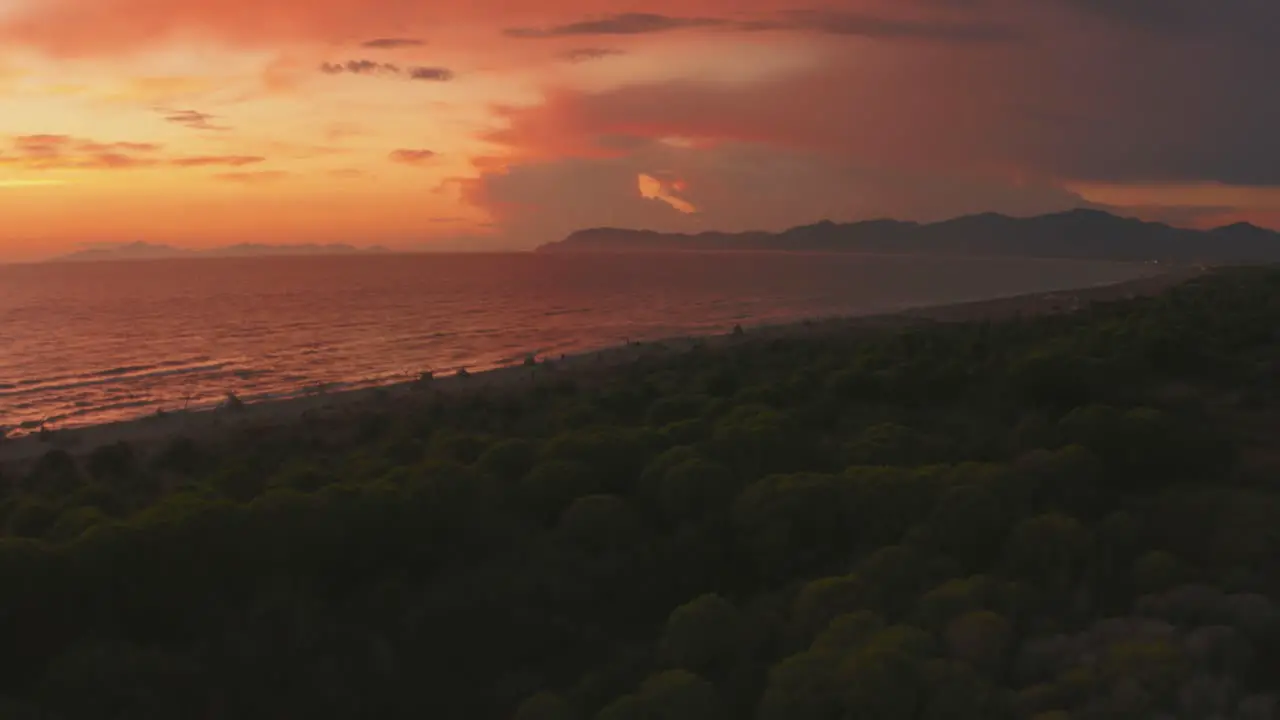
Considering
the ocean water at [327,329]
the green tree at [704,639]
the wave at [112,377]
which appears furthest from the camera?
the wave at [112,377]

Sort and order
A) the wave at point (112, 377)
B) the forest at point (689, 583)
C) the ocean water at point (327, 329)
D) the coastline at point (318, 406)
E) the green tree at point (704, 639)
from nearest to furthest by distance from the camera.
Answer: the forest at point (689, 583) < the green tree at point (704, 639) < the coastline at point (318, 406) < the ocean water at point (327, 329) < the wave at point (112, 377)

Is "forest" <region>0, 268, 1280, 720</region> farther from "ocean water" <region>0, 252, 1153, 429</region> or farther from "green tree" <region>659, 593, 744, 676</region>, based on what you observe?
"ocean water" <region>0, 252, 1153, 429</region>

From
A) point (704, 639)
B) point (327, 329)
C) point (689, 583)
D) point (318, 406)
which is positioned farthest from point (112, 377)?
point (704, 639)

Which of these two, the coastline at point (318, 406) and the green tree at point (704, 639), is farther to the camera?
the coastline at point (318, 406)

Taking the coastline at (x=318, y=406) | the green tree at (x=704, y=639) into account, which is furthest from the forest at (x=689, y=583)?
the coastline at (x=318, y=406)

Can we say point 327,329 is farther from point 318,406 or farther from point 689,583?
point 689,583

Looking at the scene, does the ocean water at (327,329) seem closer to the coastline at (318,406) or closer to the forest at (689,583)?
the coastline at (318,406)

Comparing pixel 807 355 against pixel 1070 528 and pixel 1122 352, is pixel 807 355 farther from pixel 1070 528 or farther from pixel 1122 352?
pixel 1070 528

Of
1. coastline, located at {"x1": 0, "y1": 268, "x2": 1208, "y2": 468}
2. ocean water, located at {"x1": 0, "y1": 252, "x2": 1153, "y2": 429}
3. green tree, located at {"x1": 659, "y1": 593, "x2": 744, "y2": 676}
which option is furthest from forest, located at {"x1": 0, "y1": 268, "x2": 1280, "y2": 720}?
ocean water, located at {"x1": 0, "y1": 252, "x2": 1153, "y2": 429}

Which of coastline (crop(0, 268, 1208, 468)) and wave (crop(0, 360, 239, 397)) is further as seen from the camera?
wave (crop(0, 360, 239, 397))
